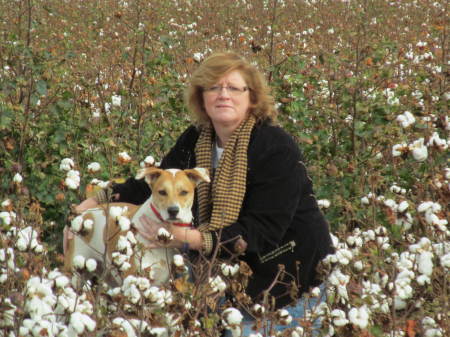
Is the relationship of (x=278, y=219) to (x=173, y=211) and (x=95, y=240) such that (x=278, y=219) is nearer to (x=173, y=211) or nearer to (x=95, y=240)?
(x=173, y=211)

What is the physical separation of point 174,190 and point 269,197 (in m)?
0.55

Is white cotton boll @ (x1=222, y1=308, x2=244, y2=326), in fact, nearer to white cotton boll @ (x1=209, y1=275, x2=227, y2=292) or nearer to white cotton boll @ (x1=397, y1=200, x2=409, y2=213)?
white cotton boll @ (x1=209, y1=275, x2=227, y2=292)

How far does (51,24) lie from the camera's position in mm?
14172

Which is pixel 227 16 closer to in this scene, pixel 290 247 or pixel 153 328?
pixel 290 247

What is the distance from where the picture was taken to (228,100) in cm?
414

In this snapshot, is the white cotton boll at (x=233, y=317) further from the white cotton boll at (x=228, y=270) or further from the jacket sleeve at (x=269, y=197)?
the jacket sleeve at (x=269, y=197)

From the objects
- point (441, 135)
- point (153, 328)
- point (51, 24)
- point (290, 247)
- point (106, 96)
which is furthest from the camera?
point (51, 24)

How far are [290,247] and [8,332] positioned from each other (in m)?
1.83

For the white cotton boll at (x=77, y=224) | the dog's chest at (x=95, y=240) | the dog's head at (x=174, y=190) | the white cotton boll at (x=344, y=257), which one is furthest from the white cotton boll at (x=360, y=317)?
the dog's chest at (x=95, y=240)

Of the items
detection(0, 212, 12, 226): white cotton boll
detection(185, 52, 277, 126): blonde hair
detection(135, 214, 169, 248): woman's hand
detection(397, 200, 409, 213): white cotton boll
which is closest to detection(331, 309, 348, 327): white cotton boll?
detection(397, 200, 409, 213): white cotton boll

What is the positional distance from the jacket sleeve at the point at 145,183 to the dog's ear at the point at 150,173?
1.68 ft

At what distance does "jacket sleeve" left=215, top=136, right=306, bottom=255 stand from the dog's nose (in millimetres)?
286

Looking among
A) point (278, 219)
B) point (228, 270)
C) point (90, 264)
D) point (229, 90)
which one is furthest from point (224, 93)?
point (90, 264)

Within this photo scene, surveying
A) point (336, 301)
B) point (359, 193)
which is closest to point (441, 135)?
point (359, 193)
